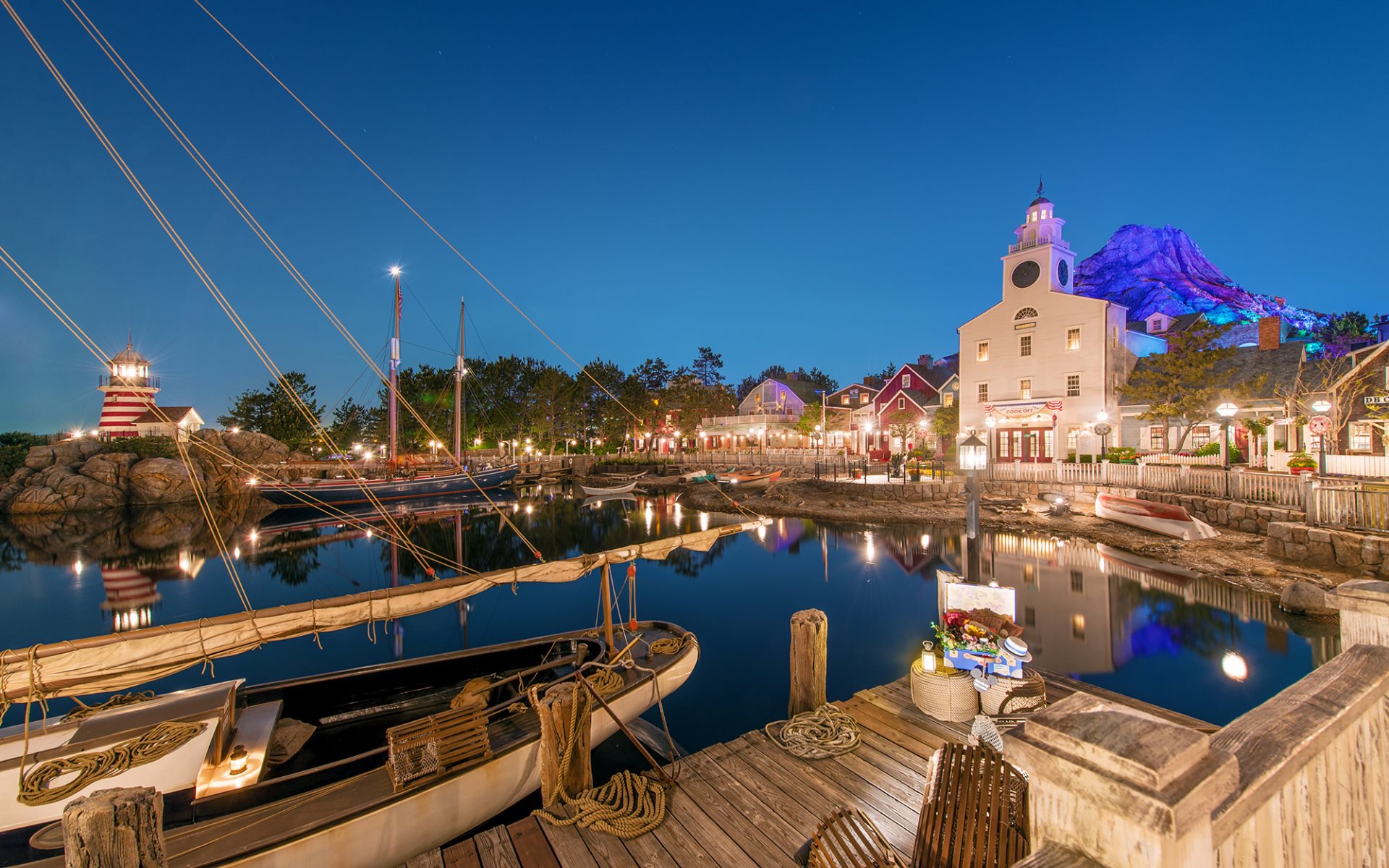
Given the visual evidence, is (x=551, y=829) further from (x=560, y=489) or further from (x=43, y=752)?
(x=560, y=489)

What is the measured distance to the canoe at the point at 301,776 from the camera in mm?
4680

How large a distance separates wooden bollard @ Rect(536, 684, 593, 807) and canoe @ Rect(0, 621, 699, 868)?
854 millimetres

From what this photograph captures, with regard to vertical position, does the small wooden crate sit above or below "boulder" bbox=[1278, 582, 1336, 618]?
above

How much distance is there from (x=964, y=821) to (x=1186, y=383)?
33499 millimetres

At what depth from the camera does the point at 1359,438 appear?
2480cm

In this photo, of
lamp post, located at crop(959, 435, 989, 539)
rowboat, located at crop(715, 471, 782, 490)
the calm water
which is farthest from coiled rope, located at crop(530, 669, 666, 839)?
rowboat, located at crop(715, 471, 782, 490)

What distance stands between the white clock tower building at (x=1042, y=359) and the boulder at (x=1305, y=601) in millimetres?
18353

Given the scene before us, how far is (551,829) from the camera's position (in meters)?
4.85

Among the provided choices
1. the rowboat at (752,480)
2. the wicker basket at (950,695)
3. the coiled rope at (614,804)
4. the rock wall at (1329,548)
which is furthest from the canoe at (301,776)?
the rowboat at (752,480)

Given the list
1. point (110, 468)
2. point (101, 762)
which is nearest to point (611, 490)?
point (110, 468)

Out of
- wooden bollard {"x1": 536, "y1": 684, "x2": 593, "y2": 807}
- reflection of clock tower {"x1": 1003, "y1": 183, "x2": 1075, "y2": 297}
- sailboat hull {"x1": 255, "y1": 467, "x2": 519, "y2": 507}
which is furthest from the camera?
sailboat hull {"x1": 255, "y1": 467, "x2": 519, "y2": 507}

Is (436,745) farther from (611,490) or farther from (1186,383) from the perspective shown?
(611,490)

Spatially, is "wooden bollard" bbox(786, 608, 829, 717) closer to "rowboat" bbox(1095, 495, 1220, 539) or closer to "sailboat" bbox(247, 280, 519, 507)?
"rowboat" bbox(1095, 495, 1220, 539)

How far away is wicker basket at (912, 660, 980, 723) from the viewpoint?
6.53m
